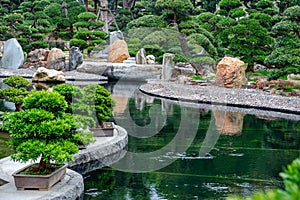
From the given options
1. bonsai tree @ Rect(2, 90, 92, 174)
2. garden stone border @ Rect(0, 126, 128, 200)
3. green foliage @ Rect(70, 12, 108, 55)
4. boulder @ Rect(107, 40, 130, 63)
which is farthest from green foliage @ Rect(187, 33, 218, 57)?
bonsai tree @ Rect(2, 90, 92, 174)

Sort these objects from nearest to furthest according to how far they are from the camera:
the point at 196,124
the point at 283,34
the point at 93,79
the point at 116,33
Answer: the point at 196,124 → the point at 283,34 → the point at 93,79 → the point at 116,33

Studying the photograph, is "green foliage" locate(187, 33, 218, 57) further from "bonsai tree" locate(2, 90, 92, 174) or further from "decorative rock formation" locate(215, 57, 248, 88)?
"bonsai tree" locate(2, 90, 92, 174)

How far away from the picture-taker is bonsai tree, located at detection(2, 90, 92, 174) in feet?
18.0

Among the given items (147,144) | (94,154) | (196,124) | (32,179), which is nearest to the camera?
(32,179)

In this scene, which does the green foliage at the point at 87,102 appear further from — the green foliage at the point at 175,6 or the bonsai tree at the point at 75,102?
the green foliage at the point at 175,6

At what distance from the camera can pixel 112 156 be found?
27.2 feet

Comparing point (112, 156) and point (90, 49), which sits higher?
point (90, 49)

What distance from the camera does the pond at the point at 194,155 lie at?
672 centimetres

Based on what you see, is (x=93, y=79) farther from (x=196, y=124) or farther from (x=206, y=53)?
(x=196, y=124)

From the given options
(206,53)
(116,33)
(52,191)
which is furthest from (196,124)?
(116,33)

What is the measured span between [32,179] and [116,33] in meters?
21.8

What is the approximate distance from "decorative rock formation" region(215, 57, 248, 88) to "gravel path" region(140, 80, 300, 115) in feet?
2.00

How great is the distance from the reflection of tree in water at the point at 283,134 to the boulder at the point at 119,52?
13538 millimetres

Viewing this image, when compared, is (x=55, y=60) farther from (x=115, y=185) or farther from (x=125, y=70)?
(x=115, y=185)
